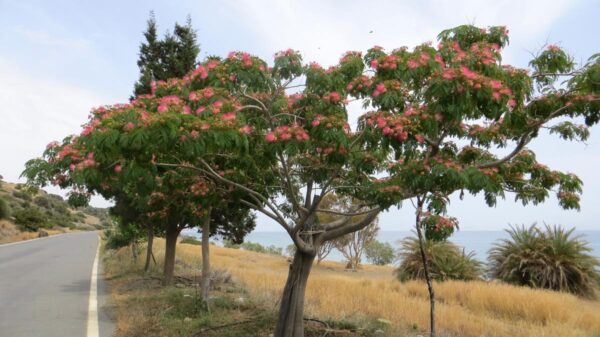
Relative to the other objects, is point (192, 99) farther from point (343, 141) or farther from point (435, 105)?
point (435, 105)

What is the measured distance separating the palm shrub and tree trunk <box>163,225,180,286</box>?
11553mm

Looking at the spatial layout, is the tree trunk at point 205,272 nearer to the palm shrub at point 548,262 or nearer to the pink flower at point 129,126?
the pink flower at point 129,126

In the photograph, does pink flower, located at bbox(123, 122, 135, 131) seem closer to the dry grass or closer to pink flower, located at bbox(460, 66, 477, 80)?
pink flower, located at bbox(460, 66, 477, 80)

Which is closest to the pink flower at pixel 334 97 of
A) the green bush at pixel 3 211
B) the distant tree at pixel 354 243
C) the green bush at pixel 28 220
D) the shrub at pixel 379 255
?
the distant tree at pixel 354 243

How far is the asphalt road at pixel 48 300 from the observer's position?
332 inches

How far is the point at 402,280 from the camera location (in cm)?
1880

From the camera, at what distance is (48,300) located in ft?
37.6

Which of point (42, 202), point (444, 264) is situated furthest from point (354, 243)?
point (42, 202)

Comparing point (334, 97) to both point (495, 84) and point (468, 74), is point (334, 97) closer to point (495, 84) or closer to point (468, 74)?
point (468, 74)

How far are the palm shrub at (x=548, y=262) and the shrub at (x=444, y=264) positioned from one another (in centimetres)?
94

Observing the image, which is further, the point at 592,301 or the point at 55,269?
the point at 55,269

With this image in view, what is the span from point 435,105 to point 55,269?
17.6 m

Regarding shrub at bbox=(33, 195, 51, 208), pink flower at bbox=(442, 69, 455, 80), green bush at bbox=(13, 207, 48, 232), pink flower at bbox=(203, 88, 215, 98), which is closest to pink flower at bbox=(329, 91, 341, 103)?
pink flower at bbox=(203, 88, 215, 98)

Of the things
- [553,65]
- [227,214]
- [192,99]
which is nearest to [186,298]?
[227,214]
